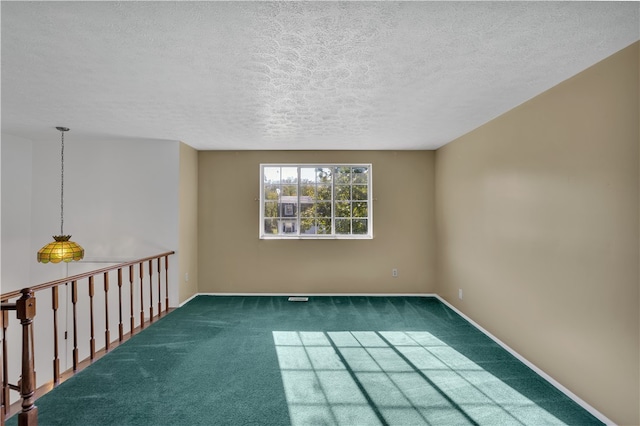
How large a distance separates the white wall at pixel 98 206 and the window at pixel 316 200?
1.51m

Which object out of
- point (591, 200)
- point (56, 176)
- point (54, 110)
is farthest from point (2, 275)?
point (591, 200)

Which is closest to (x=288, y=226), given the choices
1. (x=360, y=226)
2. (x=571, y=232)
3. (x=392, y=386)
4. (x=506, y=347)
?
(x=360, y=226)

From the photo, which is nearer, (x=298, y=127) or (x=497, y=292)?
(x=497, y=292)

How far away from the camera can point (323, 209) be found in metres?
5.17

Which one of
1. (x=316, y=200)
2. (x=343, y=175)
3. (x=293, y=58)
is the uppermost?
(x=293, y=58)

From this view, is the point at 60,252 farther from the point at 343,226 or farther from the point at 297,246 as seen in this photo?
the point at 343,226

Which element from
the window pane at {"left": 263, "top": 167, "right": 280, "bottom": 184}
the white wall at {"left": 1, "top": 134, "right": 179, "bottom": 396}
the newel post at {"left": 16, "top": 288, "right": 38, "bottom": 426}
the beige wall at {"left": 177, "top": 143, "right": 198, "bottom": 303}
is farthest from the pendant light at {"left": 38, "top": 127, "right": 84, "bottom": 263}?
the window pane at {"left": 263, "top": 167, "right": 280, "bottom": 184}

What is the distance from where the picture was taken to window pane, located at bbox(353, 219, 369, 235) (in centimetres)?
515

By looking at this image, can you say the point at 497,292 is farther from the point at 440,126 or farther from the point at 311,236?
the point at 311,236

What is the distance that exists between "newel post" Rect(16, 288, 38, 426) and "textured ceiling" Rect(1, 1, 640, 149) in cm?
160

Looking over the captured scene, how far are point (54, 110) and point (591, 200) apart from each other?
15.7 feet

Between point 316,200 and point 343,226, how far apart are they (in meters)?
0.64

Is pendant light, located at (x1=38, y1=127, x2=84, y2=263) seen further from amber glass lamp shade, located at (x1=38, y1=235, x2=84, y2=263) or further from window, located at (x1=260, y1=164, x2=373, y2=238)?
window, located at (x1=260, y1=164, x2=373, y2=238)

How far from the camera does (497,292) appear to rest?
330cm
